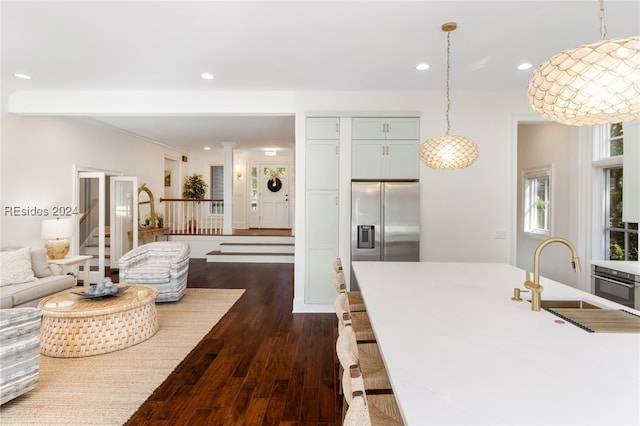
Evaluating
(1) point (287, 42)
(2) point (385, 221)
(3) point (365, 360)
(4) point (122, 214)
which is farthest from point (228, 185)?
(3) point (365, 360)

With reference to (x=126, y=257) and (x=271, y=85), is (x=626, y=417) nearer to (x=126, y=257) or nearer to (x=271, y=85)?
(x=271, y=85)

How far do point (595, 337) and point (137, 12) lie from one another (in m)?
3.42

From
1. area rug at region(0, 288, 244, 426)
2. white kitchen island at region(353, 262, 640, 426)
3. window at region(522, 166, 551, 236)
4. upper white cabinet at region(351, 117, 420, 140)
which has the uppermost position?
upper white cabinet at region(351, 117, 420, 140)

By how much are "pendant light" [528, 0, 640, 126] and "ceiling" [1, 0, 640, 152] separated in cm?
140

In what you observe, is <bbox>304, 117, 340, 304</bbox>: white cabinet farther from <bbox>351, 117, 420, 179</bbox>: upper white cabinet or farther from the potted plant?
the potted plant

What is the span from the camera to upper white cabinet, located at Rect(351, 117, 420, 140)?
4.16 meters

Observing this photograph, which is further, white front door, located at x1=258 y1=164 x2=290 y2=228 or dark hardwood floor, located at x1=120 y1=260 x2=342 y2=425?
white front door, located at x1=258 y1=164 x2=290 y2=228

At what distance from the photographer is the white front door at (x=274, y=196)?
33.4 feet

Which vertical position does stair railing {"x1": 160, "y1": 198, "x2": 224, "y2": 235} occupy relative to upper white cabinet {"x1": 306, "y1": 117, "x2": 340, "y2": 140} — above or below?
below

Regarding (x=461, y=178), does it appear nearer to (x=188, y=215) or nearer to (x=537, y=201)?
(x=537, y=201)

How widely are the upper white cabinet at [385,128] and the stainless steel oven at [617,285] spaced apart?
2377 millimetres

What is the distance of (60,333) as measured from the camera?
9.41 feet

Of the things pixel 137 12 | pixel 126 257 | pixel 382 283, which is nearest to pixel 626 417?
pixel 382 283

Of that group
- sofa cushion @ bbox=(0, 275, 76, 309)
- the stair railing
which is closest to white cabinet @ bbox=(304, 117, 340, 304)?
sofa cushion @ bbox=(0, 275, 76, 309)
